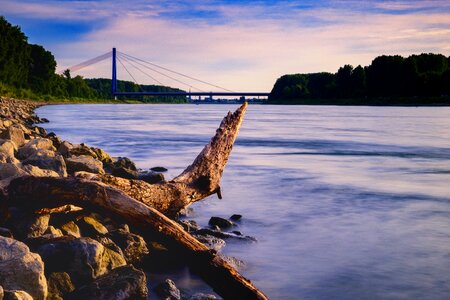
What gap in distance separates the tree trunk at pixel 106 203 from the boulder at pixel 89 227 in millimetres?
379

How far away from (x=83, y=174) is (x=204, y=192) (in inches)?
53.8

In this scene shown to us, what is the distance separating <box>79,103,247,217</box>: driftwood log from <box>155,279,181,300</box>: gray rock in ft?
3.16

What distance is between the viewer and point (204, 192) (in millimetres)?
5688

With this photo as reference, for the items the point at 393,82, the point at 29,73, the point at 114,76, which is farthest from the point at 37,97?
the point at 393,82

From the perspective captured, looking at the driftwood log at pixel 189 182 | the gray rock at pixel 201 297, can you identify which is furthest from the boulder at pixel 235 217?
the gray rock at pixel 201 297

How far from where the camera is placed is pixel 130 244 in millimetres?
4379

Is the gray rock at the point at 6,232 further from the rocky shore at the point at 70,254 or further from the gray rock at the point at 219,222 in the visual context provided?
the gray rock at the point at 219,222

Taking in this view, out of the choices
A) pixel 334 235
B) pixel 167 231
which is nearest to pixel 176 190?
pixel 167 231

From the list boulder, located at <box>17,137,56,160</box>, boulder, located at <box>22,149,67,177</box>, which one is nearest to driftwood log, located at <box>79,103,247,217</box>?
boulder, located at <box>22,149,67,177</box>

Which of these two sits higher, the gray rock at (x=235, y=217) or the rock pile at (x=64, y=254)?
the rock pile at (x=64, y=254)

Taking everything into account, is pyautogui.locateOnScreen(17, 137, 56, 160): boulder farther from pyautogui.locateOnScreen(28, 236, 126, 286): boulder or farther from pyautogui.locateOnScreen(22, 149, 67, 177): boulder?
pyautogui.locateOnScreen(28, 236, 126, 286): boulder

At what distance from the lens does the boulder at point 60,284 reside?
11.0ft

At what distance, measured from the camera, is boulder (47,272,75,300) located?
132 inches

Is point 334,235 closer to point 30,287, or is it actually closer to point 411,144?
point 30,287
